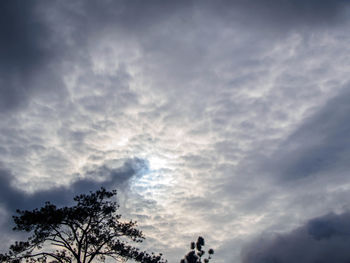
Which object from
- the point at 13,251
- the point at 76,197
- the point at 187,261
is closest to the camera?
the point at 13,251

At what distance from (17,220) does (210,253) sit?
65.1m

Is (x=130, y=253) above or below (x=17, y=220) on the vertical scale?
below

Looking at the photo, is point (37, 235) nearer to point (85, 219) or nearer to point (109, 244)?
point (85, 219)

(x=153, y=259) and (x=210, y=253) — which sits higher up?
(x=210, y=253)

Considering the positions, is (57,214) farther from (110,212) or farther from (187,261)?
(187,261)

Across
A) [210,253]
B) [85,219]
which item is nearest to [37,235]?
[85,219]

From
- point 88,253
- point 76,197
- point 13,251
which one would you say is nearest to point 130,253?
point 88,253

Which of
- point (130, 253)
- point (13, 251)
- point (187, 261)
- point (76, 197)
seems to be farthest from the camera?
point (187, 261)

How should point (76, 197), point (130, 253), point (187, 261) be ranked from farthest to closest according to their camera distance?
point (187, 261), point (130, 253), point (76, 197)

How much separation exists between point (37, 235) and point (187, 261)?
5784 cm

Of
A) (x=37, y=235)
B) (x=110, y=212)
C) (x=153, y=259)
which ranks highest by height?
(x=110, y=212)

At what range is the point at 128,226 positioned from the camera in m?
27.8

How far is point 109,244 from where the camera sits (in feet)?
89.5

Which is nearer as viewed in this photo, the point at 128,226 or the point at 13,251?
the point at 13,251
